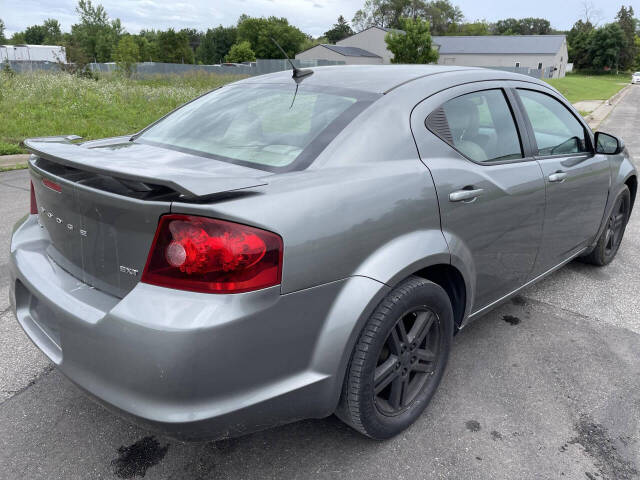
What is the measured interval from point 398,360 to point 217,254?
0.99 meters

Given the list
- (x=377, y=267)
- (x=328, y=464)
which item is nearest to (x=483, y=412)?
(x=328, y=464)

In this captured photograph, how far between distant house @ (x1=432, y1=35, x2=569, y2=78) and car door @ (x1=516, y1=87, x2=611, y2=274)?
267ft

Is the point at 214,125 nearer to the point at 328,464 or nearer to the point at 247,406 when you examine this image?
the point at 247,406

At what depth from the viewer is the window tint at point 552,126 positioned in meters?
3.14

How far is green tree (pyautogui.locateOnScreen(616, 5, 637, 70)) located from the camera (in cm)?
9868

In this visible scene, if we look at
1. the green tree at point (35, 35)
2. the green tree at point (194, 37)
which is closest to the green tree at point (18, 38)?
the green tree at point (35, 35)

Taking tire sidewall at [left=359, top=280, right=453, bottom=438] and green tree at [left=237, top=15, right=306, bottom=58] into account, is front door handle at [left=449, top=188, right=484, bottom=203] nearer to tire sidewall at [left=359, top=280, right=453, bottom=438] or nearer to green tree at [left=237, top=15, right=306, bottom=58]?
tire sidewall at [left=359, top=280, right=453, bottom=438]

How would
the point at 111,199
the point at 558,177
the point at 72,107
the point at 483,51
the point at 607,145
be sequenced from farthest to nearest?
the point at 483,51, the point at 72,107, the point at 607,145, the point at 558,177, the point at 111,199

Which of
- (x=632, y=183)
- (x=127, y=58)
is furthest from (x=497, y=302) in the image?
(x=127, y=58)

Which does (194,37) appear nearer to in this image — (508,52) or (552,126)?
(508,52)

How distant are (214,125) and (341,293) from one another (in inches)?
48.4

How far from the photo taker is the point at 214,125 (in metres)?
2.65

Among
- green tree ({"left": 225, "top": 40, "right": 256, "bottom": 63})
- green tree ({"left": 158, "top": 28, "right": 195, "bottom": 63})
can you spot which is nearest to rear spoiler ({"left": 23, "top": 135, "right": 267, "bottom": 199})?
green tree ({"left": 158, "top": 28, "right": 195, "bottom": 63})

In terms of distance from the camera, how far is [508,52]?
265ft
